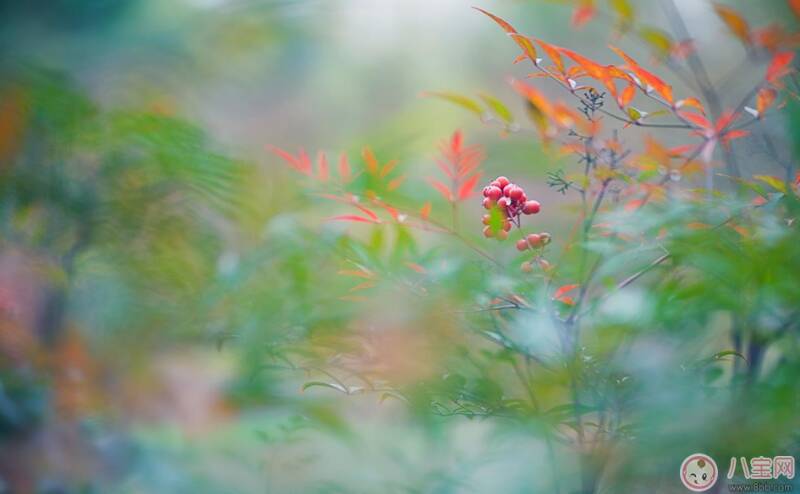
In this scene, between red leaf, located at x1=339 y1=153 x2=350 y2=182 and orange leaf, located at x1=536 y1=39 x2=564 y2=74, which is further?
red leaf, located at x1=339 y1=153 x2=350 y2=182

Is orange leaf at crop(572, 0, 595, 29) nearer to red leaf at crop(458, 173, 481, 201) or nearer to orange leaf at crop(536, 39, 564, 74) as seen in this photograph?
orange leaf at crop(536, 39, 564, 74)

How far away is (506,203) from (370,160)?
117 millimetres

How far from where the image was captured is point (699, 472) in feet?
1.22

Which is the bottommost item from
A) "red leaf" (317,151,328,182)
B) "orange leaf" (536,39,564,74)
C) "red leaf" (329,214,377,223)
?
"red leaf" (329,214,377,223)

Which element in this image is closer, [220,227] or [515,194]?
[515,194]

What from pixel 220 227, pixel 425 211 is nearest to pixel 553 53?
pixel 425 211

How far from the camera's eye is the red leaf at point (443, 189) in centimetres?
51

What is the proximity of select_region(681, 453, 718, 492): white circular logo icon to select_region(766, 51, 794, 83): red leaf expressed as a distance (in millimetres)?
224

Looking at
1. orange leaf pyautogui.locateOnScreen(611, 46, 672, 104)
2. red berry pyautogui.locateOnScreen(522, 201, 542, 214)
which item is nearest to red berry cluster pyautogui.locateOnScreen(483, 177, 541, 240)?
red berry pyautogui.locateOnScreen(522, 201, 542, 214)

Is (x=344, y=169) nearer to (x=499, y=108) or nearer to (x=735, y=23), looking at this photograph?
(x=499, y=108)

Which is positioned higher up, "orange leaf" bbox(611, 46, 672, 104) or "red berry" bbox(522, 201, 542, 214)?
"orange leaf" bbox(611, 46, 672, 104)

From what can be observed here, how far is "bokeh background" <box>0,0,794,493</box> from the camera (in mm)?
474

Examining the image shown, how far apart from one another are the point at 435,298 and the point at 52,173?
35.1 inches

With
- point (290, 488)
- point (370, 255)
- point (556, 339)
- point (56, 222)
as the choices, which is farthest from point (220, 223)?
point (556, 339)
